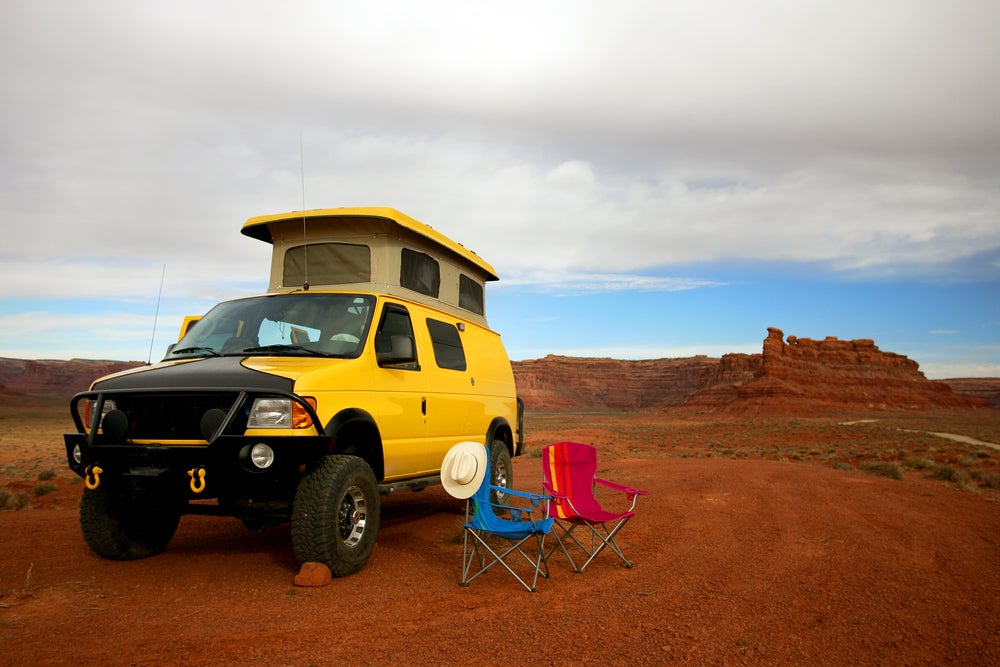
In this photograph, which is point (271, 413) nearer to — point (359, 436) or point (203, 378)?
point (203, 378)

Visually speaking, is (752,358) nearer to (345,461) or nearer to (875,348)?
(875,348)

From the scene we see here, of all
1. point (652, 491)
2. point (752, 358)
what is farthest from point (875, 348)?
point (652, 491)

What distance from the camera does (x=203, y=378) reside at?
17.1ft

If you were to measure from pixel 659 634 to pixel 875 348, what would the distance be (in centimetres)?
10616

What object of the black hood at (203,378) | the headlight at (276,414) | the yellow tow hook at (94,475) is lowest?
the yellow tow hook at (94,475)

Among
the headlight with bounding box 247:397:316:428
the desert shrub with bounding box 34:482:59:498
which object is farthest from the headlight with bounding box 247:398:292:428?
the desert shrub with bounding box 34:482:59:498

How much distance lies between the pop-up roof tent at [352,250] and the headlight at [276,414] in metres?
2.10

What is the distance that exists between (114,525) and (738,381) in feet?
325

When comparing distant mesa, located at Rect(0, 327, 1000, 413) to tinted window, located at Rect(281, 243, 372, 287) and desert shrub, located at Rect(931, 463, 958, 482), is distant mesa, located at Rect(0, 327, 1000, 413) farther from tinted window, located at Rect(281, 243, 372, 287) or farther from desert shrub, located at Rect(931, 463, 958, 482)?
tinted window, located at Rect(281, 243, 372, 287)

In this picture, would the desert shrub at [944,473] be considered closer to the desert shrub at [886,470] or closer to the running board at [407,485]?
the desert shrub at [886,470]

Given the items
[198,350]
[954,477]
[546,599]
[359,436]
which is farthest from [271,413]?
[954,477]

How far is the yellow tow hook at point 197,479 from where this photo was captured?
499cm

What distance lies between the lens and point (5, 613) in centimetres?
461

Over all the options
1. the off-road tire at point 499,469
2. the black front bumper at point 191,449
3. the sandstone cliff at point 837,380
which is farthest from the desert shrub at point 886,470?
the sandstone cliff at point 837,380
